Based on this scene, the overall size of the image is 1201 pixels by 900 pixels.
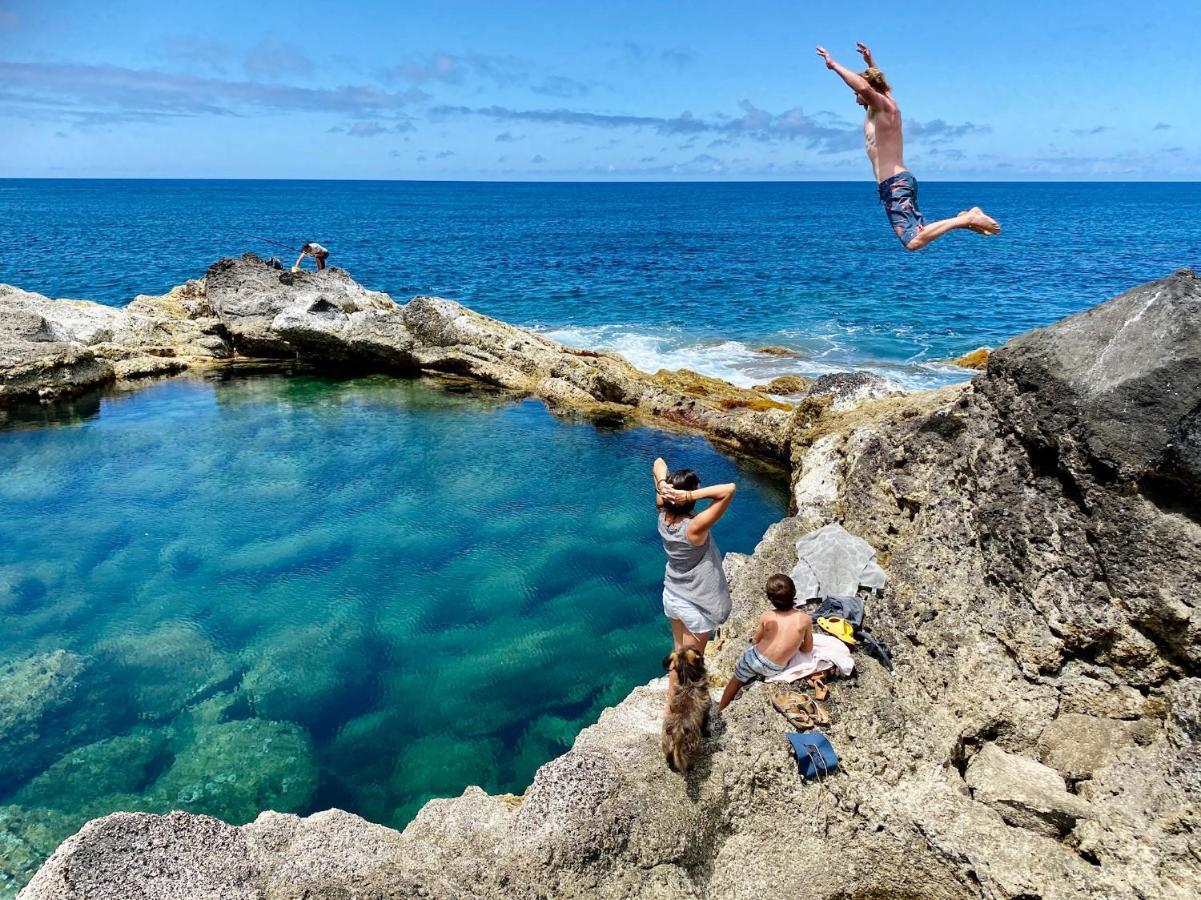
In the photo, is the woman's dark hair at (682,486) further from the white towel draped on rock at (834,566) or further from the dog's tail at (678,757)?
the white towel draped on rock at (834,566)

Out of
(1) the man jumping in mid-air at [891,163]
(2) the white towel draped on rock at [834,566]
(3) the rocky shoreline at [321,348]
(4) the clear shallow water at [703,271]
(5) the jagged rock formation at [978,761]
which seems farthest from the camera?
(4) the clear shallow water at [703,271]

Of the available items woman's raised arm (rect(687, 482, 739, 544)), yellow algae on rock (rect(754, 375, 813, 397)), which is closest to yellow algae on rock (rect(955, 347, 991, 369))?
yellow algae on rock (rect(754, 375, 813, 397))

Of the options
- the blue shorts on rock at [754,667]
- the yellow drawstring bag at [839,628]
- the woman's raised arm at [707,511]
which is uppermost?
the woman's raised arm at [707,511]

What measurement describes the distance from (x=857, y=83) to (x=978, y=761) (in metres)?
6.04

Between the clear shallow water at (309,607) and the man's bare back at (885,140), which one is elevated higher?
the man's bare back at (885,140)

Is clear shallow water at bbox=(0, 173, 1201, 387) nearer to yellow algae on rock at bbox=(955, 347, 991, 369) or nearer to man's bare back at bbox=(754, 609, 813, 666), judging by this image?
yellow algae on rock at bbox=(955, 347, 991, 369)

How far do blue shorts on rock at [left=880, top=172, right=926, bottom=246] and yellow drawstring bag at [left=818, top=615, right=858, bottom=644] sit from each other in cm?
382

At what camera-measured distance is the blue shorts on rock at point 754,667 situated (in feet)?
21.9

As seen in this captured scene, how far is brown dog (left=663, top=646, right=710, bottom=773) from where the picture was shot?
594 centimetres

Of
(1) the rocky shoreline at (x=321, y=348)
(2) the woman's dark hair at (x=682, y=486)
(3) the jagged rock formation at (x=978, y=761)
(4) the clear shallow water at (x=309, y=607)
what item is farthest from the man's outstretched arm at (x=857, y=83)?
(1) the rocky shoreline at (x=321, y=348)

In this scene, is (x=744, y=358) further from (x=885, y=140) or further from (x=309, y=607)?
(x=885, y=140)

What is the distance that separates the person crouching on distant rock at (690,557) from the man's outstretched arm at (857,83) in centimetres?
390

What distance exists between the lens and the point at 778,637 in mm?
6641

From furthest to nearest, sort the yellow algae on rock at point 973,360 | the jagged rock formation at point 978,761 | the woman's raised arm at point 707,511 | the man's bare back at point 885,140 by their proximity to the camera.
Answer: the yellow algae on rock at point 973,360 < the man's bare back at point 885,140 < the woman's raised arm at point 707,511 < the jagged rock formation at point 978,761
